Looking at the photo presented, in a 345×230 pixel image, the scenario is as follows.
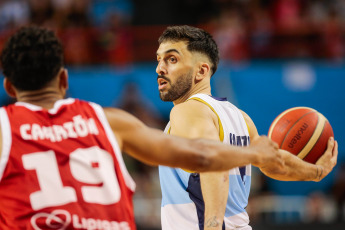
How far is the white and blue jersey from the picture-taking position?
3.92m

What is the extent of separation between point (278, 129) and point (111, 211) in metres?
2.39

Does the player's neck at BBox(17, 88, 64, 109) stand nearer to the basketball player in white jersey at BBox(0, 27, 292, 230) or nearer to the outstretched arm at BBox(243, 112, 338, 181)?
the basketball player in white jersey at BBox(0, 27, 292, 230)

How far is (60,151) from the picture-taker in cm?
262

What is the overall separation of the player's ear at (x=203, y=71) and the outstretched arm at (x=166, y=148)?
1702 mm

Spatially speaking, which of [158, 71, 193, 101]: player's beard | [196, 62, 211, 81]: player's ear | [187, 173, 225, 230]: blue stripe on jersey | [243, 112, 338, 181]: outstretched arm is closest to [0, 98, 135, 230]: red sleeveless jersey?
[187, 173, 225, 230]: blue stripe on jersey

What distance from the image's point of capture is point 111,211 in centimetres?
266

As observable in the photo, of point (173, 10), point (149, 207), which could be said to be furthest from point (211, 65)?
point (173, 10)

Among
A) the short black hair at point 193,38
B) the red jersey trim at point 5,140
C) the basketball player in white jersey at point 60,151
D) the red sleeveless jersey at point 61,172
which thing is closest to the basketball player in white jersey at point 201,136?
the short black hair at point 193,38

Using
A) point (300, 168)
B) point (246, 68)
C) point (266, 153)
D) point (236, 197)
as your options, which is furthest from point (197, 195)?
point (246, 68)

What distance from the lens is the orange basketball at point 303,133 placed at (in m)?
4.53

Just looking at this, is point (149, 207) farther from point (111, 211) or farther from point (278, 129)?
point (111, 211)

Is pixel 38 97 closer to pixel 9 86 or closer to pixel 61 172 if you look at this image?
pixel 9 86

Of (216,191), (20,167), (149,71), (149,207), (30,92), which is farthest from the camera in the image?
(149,71)

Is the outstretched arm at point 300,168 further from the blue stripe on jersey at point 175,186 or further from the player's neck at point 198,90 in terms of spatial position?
the blue stripe on jersey at point 175,186
